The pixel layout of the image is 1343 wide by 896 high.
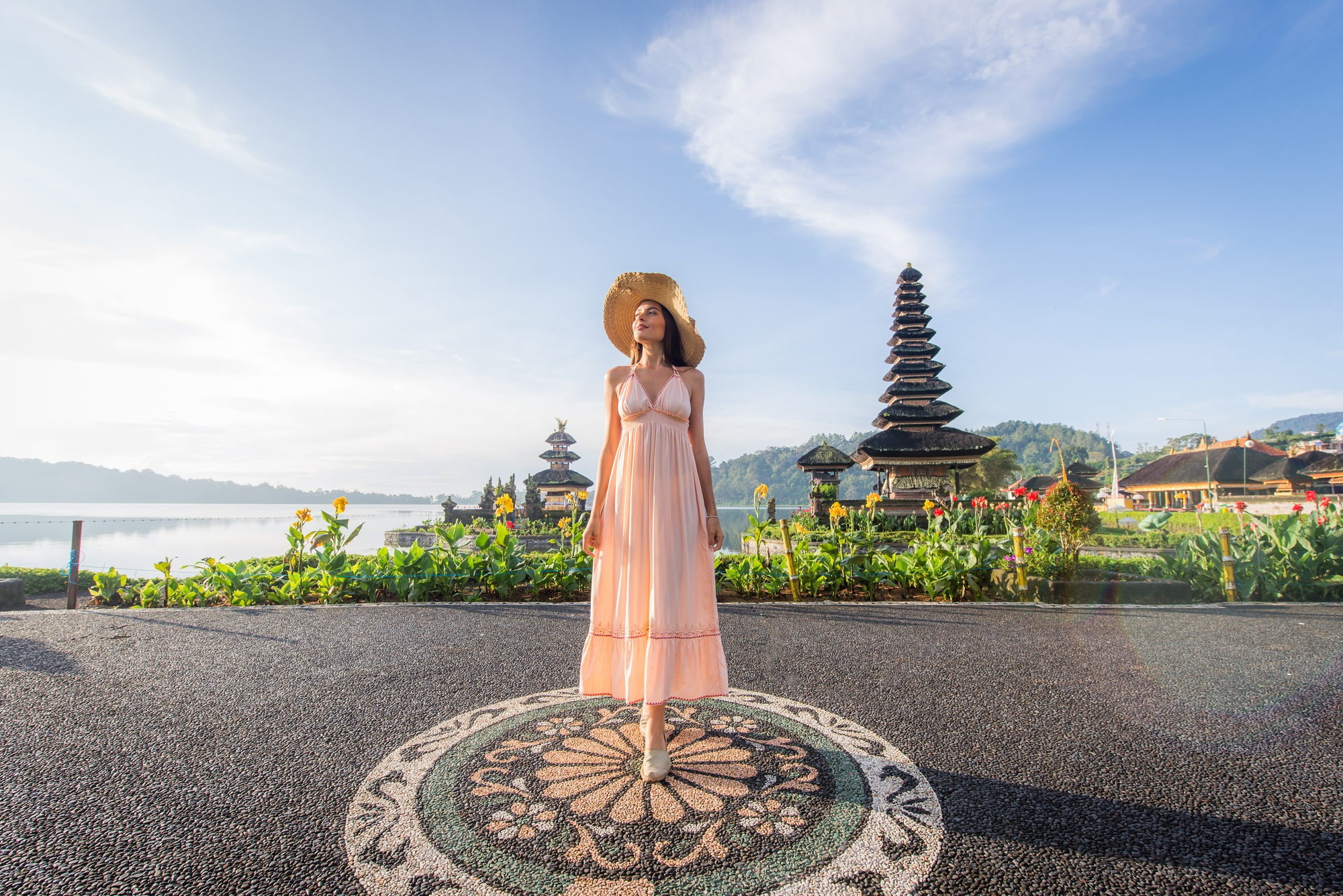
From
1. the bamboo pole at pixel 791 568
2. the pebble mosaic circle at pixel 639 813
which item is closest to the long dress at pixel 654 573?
the pebble mosaic circle at pixel 639 813

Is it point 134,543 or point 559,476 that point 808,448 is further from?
point 134,543

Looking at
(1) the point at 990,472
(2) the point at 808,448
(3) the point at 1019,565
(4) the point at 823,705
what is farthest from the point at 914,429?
(2) the point at 808,448

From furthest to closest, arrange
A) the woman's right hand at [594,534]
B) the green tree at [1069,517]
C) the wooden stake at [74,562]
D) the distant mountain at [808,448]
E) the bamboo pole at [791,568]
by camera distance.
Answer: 1. the distant mountain at [808,448]
2. the green tree at [1069,517]
3. the wooden stake at [74,562]
4. the bamboo pole at [791,568]
5. the woman's right hand at [594,534]

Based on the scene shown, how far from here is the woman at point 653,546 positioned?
226cm

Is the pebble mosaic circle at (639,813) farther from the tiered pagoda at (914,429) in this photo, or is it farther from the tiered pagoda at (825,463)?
the tiered pagoda at (825,463)

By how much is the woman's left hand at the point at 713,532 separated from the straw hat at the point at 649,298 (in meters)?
0.71

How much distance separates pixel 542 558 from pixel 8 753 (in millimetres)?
4424

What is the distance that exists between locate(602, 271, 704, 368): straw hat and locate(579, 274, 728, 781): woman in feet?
0.29

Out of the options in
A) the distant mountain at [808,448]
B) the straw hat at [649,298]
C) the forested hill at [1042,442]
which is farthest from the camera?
the distant mountain at [808,448]

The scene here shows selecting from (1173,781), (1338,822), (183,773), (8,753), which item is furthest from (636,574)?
(8,753)

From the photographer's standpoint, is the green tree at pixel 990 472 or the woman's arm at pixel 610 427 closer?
the woman's arm at pixel 610 427

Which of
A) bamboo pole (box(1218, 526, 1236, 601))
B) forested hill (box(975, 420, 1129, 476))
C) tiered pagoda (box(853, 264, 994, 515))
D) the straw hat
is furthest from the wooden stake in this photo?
forested hill (box(975, 420, 1129, 476))

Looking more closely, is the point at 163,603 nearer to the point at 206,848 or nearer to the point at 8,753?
the point at 8,753

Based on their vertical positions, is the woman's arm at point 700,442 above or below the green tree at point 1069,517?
above
